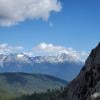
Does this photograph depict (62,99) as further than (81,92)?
Yes

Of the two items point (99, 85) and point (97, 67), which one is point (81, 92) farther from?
point (99, 85)

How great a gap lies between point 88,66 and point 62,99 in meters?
20.3

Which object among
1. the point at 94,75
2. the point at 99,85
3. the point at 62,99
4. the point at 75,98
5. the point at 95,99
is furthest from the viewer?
the point at 62,99

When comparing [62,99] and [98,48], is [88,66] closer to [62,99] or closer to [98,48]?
[98,48]

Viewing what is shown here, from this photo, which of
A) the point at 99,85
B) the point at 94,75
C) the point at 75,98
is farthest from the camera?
the point at 75,98

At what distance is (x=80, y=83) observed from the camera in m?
70.6

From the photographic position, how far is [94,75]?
207 feet

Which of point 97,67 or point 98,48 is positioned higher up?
point 98,48

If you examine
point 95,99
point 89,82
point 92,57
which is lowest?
point 95,99

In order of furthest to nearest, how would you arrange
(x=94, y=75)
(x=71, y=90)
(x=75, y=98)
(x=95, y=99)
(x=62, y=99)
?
(x=62, y=99) → (x=71, y=90) → (x=75, y=98) → (x=94, y=75) → (x=95, y=99)

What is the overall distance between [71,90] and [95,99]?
35.9 m

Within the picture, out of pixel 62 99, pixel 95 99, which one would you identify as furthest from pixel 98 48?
pixel 95 99

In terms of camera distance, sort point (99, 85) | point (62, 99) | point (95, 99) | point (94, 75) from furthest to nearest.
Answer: point (62, 99), point (94, 75), point (99, 85), point (95, 99)

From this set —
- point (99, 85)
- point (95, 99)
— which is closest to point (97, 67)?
point (99, 85)
